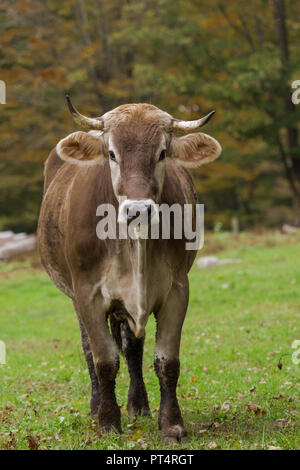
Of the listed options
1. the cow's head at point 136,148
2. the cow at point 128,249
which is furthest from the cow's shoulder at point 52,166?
the cow's head at point 136,148

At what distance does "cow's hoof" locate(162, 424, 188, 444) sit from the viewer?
528 centimetres

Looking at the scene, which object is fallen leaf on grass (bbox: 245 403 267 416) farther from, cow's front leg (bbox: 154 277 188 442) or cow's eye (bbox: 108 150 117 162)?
cow's eye (bbox: 108 150 117 162)

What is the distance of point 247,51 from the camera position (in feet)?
79.4

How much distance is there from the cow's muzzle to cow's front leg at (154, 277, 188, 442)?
1.04 metres

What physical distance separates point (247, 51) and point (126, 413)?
1980cm

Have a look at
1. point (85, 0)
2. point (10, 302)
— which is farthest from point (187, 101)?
point (10, 302)

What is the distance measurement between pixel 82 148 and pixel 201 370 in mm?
3707

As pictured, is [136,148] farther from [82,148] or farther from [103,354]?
[103,354]

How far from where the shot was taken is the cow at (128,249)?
5.09 m

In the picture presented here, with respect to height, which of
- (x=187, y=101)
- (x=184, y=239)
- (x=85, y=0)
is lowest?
(x=184, y=239)

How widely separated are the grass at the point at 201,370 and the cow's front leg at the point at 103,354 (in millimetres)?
182
